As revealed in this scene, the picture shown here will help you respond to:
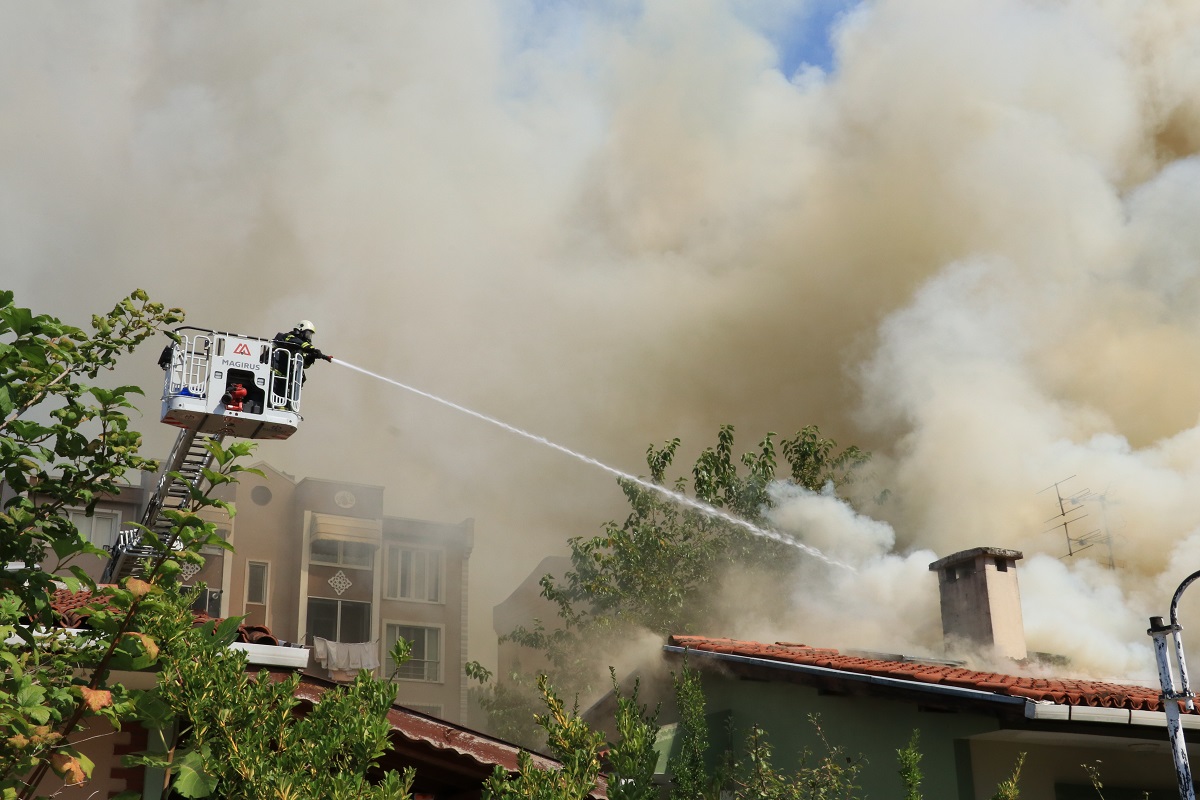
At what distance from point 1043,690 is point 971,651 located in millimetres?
5088

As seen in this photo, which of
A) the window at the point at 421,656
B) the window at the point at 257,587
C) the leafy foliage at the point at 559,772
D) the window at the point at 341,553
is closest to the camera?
the leafy foliage at the point at 559,772

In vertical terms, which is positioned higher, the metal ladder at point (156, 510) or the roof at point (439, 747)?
the metal ladder at point (156, 510)

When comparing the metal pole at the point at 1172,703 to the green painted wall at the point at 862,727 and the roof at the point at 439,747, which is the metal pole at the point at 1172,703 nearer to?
the green painted wall at the point at 862,727

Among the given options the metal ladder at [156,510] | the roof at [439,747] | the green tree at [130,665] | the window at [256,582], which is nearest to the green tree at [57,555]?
the green tree at [130,665]

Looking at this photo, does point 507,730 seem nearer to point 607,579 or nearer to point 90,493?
point 607,579

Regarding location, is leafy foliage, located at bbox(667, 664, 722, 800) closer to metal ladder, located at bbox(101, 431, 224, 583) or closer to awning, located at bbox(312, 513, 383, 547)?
metal ladder, located at bbox(101, 431, 224, 583)

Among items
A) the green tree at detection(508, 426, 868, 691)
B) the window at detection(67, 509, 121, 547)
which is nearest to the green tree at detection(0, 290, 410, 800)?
the green tree at detection(508, 426, 868, 691)

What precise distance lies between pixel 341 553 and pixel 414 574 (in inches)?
102

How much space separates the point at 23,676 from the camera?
231 inches

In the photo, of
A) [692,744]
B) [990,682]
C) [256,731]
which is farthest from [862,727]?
[256,731]

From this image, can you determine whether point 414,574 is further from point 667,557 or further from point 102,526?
Answer: point 667,557

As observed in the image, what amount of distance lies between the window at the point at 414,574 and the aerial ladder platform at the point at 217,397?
2766 centimetres

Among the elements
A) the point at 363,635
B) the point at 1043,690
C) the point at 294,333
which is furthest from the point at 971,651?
the point at 363,635

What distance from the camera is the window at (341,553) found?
4247 cm
